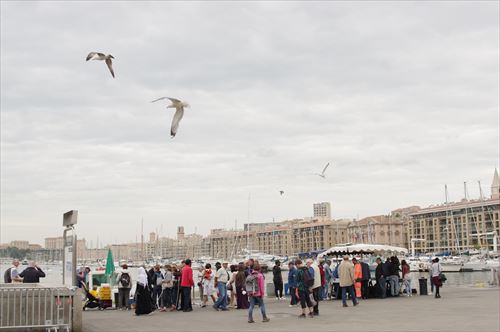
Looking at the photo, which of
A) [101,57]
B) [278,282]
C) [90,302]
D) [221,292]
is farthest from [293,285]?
[101,57]

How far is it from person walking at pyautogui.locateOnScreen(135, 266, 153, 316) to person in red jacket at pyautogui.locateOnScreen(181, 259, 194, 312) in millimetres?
1299

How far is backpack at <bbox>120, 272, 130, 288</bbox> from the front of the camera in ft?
73.1

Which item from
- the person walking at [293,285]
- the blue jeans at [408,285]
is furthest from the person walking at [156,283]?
the blue jeans at [408,285]

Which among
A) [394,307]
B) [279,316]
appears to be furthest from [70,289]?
[394,307]

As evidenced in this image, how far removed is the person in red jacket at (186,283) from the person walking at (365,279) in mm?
7546

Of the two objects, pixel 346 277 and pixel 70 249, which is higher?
pixel 70 249

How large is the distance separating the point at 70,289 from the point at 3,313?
149cm

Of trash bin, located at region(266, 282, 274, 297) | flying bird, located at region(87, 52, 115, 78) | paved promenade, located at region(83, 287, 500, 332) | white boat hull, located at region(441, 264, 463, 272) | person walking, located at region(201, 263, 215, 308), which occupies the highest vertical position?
flying bird, located at region(87, 52, 115, 78)

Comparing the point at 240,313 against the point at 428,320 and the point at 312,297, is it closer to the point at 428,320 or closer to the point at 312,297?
the point at 312,297

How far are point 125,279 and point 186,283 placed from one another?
243 centimetres

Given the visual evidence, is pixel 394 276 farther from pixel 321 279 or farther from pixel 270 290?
pixel 270 290

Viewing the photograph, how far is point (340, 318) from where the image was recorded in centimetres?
1800

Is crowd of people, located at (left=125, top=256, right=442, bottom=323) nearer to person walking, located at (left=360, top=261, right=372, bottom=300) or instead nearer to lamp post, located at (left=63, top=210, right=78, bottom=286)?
person walking, located at (left=360, top=261, right=372, bottom=300)

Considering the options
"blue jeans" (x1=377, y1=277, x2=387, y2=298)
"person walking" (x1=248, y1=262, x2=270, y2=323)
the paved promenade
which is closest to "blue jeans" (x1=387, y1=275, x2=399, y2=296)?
"blue jeans" (x1=377, y1=277, x2=387, y2=298)
